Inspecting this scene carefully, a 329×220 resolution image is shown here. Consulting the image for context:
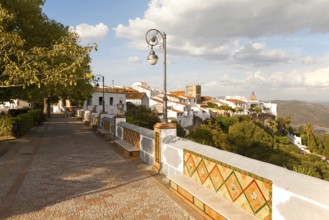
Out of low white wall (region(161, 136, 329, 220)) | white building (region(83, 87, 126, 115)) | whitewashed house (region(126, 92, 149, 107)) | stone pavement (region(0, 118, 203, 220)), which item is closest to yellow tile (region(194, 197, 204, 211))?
stone pavement (region(0, 118, 203, 220))

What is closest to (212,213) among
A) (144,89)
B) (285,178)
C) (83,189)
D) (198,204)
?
(198,204)

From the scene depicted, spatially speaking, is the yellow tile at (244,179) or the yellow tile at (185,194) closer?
the yellow tile at (244,179)

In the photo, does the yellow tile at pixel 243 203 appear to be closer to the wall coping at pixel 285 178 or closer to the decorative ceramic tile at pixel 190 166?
the wall coping at pixel 285 178

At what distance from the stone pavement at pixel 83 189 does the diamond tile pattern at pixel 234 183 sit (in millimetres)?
775

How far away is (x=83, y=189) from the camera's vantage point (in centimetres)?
753

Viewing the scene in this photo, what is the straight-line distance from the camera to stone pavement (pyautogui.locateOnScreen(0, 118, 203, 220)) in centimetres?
596

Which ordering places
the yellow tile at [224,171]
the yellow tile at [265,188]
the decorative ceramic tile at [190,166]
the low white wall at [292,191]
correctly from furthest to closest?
the decorative ceramic tile at [190,166] < the yellow tile at [224,171] < the yellow tile at [265,188] < the low white wall at [292,191]

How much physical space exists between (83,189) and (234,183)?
427 centimetres

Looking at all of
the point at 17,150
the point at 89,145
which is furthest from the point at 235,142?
the point at 17,150

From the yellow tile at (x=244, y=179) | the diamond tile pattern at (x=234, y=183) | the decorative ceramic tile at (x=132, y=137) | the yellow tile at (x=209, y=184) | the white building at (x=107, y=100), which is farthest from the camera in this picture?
the white building at (x=107, y=100)

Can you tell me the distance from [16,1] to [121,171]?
11.5 meters

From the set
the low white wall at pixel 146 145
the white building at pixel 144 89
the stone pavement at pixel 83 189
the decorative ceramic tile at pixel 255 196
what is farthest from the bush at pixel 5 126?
the white building at pixel 144 89

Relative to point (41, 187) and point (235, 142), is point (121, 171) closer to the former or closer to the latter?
point (41, 187)

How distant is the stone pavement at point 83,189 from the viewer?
19.6 feet
